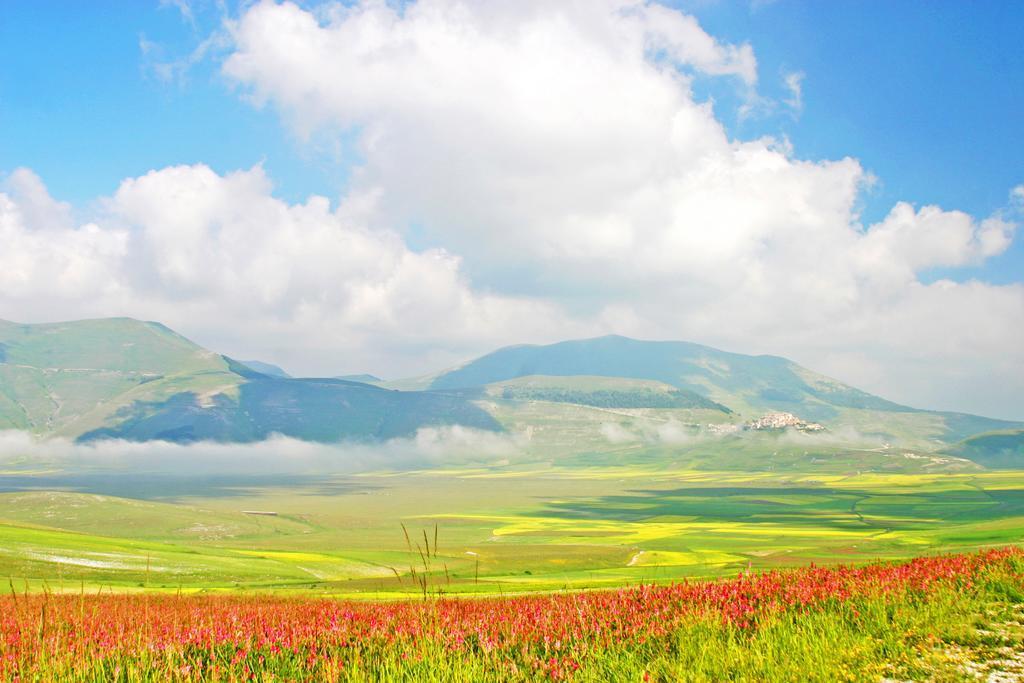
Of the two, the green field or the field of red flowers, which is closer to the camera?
the field of red flowers

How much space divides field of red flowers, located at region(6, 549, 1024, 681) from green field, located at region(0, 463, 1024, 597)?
894cm

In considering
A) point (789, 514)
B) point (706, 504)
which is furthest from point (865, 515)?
point (706, 504)

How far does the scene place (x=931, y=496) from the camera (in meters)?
194

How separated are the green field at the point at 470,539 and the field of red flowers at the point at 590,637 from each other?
29.3ft

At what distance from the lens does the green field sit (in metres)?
54.4

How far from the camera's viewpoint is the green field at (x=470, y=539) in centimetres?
5444

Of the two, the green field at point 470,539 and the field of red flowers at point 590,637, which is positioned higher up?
the field of red flowers at point 590,637

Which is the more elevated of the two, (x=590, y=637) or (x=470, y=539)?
(x=590, y=637)

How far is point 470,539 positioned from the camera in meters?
114

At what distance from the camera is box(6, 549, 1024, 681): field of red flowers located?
319 inches

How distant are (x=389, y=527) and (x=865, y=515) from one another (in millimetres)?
100477

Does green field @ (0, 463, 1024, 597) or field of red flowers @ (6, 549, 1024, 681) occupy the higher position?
field of red flowers @ (6, 549, 1024, 681)

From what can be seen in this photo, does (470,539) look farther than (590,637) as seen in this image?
Yes

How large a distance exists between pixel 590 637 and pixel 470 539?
4275 inches
